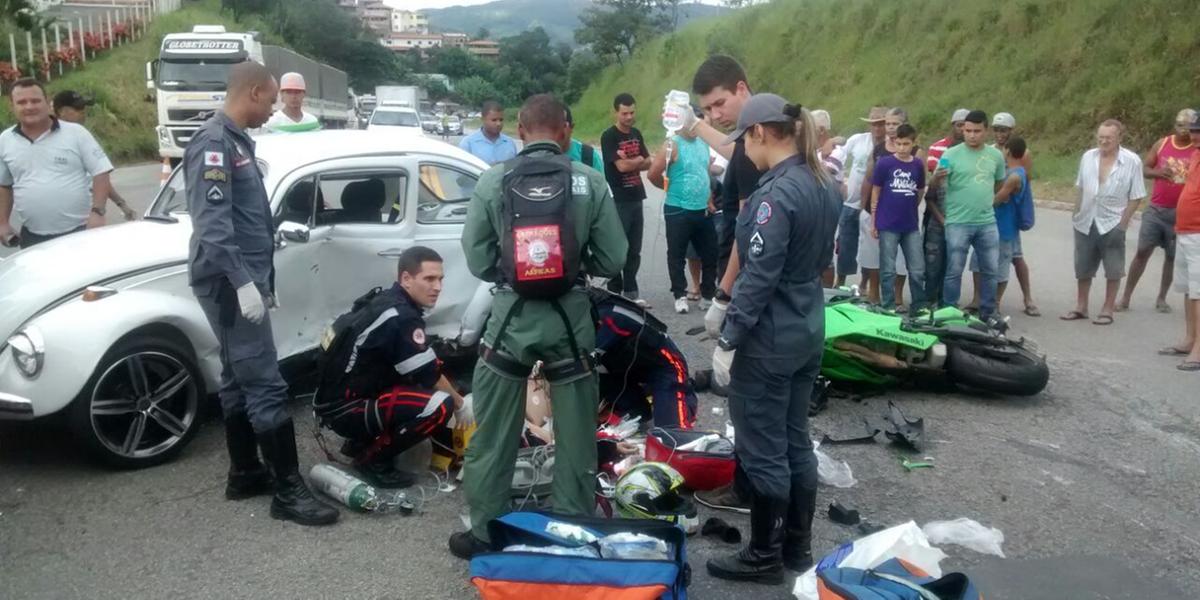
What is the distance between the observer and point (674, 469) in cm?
470

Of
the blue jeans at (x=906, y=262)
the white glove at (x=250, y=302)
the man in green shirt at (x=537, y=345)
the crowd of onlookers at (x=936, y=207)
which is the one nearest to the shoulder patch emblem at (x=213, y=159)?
the white glove at (x=250, y=302)

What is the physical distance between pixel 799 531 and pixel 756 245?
50.0 inches

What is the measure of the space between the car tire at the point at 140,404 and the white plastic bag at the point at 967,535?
151 inches

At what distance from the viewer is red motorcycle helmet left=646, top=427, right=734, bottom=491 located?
4.83 m

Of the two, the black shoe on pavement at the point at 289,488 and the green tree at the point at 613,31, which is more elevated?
the black shoe on pavement at the point at 289,488

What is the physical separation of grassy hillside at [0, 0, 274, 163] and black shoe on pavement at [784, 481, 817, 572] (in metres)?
26.3

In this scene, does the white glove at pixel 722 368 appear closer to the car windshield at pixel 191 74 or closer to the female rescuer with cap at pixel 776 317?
the female rescuer with cap at pixel 776 317

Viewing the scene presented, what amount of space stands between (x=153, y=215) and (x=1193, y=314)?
751 centimetres

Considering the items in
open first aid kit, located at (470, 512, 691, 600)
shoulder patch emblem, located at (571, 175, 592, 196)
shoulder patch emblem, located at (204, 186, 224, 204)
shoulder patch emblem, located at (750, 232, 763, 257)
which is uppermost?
shoulder patch emblem, located at (571, 175, 592, 196)

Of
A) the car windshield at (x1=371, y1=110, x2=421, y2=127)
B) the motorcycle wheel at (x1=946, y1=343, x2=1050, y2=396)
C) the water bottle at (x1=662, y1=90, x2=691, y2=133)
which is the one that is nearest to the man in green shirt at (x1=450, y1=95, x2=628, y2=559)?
the water bottle at (x1=662, y1=90, x2=691, y2=133)

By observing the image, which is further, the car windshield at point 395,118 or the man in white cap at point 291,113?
the car windshield at point 395,118

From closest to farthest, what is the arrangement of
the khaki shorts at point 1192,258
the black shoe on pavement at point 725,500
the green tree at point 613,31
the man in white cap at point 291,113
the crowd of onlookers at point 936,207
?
the black shoe on pavement at point 725,500
the khaki shorts at point 1192,258
the man in white cap at point 291,113
the crowd of onlookers at point 936,207
the green tree at point 613,31

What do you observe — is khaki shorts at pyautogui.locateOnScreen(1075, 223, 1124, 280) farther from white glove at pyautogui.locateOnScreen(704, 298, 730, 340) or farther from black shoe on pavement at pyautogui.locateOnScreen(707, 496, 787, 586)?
black shoe on pavement at pyautogui.locateOnScreen(707, 496, 787, 586)

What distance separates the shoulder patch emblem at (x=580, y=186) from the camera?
390 centimetres
